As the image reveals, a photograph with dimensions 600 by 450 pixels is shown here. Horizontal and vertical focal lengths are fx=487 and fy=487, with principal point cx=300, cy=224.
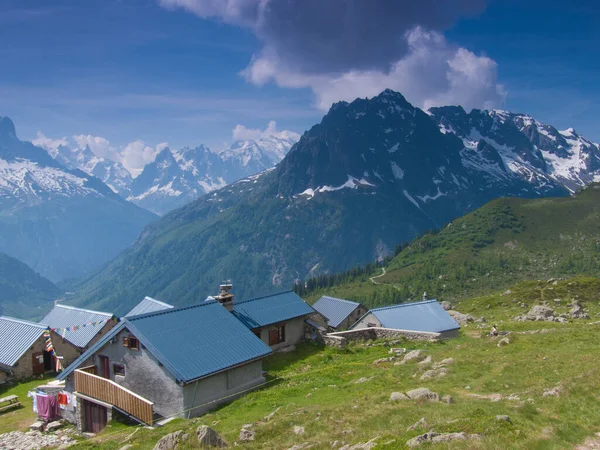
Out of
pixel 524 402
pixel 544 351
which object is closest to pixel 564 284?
pixel 544 351

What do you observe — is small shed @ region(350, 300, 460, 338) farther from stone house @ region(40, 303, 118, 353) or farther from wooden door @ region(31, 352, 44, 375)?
wooden door @ region(31, 352, 44, 375)

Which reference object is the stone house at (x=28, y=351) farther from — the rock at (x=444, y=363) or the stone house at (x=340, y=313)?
the rock at (x=444, y=363)

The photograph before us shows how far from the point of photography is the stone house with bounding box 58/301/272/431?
3388 cm

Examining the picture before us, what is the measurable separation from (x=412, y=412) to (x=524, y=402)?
536cm

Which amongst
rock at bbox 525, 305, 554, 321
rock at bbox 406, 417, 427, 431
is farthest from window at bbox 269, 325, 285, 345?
rock at bbox 525, 305, 554, 321

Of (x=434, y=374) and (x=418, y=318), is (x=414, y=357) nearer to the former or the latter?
(x=434, y=374)

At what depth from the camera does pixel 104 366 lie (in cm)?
3847

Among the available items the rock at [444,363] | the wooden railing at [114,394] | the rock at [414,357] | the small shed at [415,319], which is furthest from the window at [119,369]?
the small shed at [415,319]

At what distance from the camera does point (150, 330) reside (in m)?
37.2

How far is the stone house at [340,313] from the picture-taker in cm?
6358

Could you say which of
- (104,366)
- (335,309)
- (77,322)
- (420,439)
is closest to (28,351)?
(77,322)

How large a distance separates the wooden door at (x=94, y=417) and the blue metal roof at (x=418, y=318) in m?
32.3

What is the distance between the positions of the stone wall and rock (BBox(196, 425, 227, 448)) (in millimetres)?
28126

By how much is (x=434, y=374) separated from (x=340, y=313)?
3284cm
